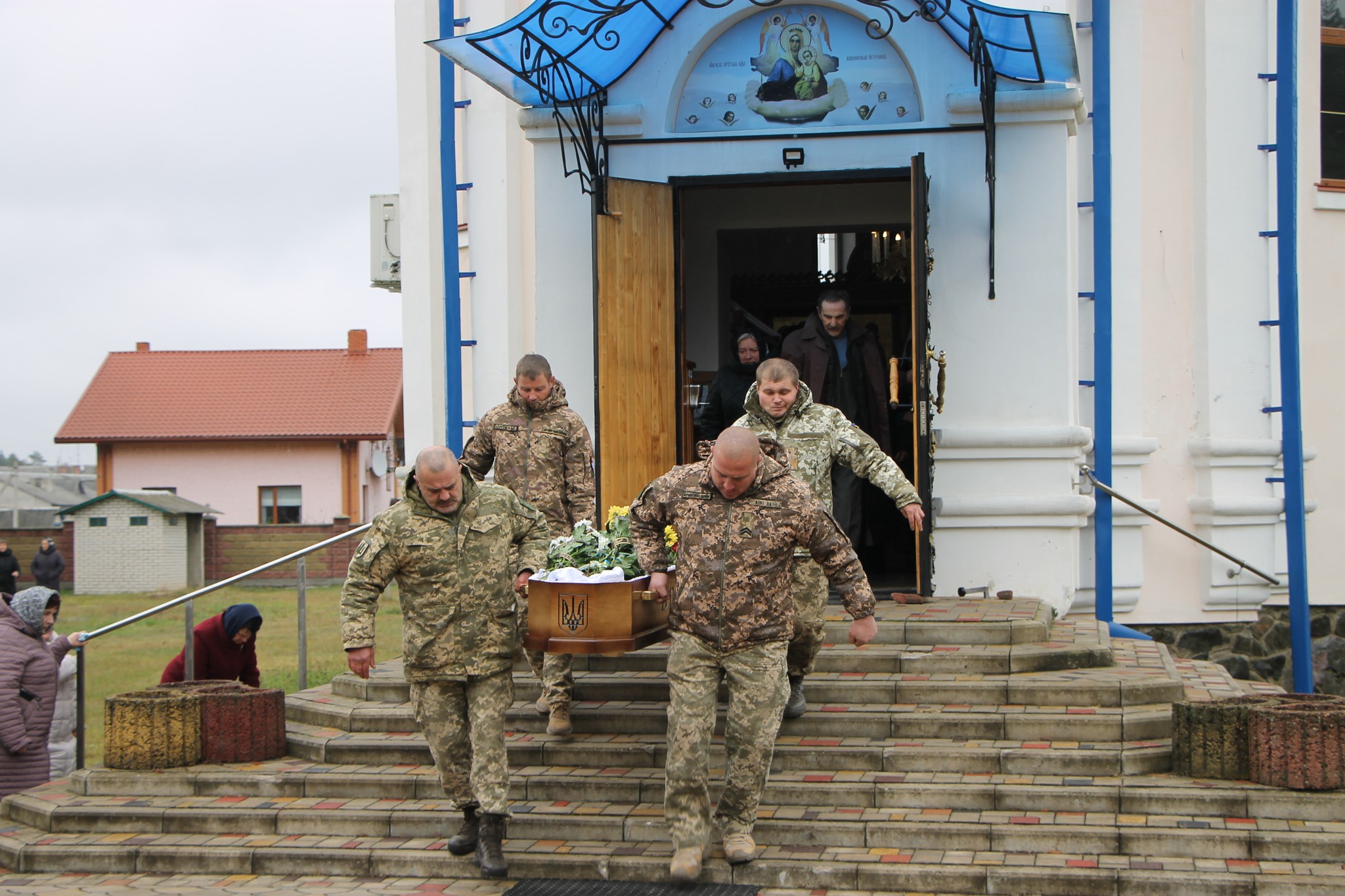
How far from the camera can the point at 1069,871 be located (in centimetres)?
577

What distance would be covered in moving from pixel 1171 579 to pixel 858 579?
568cm

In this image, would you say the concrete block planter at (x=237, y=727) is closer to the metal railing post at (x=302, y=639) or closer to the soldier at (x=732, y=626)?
the metal railing post at (x=302, y=639)

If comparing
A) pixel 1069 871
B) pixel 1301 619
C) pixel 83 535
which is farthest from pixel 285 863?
pixel 83 535

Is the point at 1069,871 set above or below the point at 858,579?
below

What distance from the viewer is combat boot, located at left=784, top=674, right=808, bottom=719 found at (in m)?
7.36

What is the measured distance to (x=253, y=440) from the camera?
4228 cm

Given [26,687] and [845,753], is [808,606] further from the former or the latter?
[26,687]

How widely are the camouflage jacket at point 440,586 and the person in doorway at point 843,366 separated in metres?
3.50

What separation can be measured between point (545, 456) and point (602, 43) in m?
3.50

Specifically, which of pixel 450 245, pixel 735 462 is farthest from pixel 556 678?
pixel 450 245

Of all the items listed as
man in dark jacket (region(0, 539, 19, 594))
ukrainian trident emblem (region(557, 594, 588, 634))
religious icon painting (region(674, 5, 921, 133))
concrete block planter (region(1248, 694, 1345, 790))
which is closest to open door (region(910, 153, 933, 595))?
religious icon painting (region(674, 5, 921, 133))

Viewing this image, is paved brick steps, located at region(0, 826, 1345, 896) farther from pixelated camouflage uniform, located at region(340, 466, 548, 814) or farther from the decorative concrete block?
the decorative concrete block

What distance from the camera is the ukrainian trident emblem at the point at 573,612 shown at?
20.9 feet

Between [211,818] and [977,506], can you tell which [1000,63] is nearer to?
[977,506]
